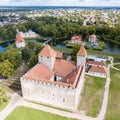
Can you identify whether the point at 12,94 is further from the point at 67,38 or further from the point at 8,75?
the point at 67,38

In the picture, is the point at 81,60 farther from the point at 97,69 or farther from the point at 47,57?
the point at 97,69

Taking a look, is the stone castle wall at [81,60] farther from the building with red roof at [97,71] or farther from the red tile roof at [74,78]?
the building with red roof at [97,71]

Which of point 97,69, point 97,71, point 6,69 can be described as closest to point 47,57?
point 6,69

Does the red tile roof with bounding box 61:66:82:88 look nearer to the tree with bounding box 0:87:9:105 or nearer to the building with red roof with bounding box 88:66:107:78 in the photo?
the building with red roof with bounding box 88:66:107:78

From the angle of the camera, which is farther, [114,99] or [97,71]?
[97,71]

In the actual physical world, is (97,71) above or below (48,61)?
below

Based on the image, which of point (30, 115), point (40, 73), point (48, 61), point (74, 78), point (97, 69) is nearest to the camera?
point (30, 115)

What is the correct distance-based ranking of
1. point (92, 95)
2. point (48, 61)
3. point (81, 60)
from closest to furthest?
1. point (92, 95)
2. point (48, 61)
3. point (81, 60)

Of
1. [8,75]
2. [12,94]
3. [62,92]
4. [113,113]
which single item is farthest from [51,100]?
[8,75]
